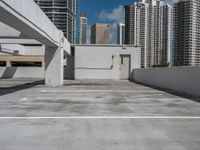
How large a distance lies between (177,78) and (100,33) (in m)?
63.1

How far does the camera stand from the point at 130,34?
2282 inches

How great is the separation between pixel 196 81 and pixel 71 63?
23.9m

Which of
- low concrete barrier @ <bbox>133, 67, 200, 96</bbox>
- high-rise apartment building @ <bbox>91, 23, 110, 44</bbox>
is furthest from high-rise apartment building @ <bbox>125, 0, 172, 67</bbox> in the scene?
low concrete barrier @ <bbox>133, 67, 200, 96</bbox>

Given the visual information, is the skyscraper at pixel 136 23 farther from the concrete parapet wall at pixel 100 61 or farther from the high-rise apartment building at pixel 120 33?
the concrete parapet wall at pixel 100 61

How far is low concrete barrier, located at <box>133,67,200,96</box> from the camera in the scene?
17.3m

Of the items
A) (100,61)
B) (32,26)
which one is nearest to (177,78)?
(32,26)

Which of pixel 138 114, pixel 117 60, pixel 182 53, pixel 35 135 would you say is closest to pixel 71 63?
pixel 117 60

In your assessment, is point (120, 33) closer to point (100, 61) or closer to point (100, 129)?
point (100, 61)

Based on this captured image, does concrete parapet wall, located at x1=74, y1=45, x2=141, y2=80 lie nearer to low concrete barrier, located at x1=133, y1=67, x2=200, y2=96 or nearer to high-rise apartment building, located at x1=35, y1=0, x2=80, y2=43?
high-rise apartment building, located at x1=35, y1=0, x2=80, y2=43

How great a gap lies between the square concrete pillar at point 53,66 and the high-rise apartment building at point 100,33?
175 feet

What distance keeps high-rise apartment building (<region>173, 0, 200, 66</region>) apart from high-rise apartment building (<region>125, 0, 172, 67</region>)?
7614 millimetres

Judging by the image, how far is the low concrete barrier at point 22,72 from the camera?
133 feet

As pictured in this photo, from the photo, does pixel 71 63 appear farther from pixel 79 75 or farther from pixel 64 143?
pixel 64 143

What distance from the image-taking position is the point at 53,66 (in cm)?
2495
